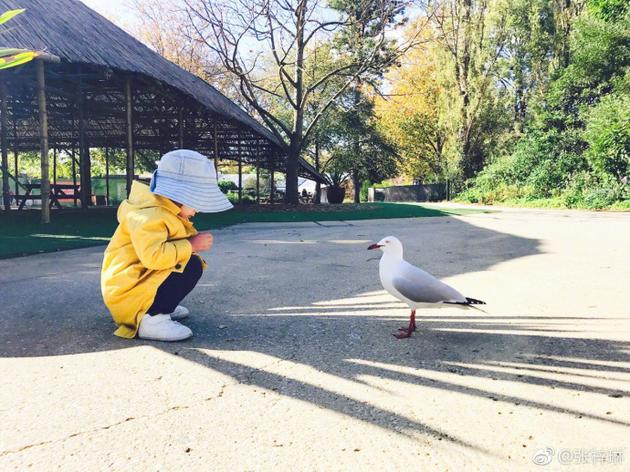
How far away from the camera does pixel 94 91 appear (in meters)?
14.5

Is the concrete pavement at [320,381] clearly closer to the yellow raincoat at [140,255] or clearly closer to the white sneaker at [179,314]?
the white sneaker at [179,314]

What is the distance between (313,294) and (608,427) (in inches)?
103

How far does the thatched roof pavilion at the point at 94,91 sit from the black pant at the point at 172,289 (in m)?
3.13

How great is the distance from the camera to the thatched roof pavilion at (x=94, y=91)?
9688mm

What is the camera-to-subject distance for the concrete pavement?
5.40ft

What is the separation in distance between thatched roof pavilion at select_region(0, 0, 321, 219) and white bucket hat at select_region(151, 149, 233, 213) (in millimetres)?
2748

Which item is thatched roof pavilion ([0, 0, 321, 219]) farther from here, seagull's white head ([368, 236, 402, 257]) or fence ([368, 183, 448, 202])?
fence ([368, 183, 448, 202])

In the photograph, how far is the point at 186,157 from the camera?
2.82m

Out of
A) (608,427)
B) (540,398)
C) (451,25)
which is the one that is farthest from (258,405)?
(451,25)

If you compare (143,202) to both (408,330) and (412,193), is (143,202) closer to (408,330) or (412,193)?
(408,330)

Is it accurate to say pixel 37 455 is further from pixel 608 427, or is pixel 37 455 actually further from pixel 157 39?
pixel 157 39

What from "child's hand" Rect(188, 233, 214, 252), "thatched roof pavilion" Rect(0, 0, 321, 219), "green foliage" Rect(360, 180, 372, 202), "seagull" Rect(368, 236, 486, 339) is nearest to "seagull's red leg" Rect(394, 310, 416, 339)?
"seagull" Rect(368, 236, 486, 339)

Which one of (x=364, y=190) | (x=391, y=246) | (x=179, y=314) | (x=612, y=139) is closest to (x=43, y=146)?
(x=179, y=314)

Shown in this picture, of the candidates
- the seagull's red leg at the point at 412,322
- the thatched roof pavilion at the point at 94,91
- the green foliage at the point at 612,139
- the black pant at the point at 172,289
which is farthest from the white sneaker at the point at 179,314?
the green foliage at the point at 612,139
